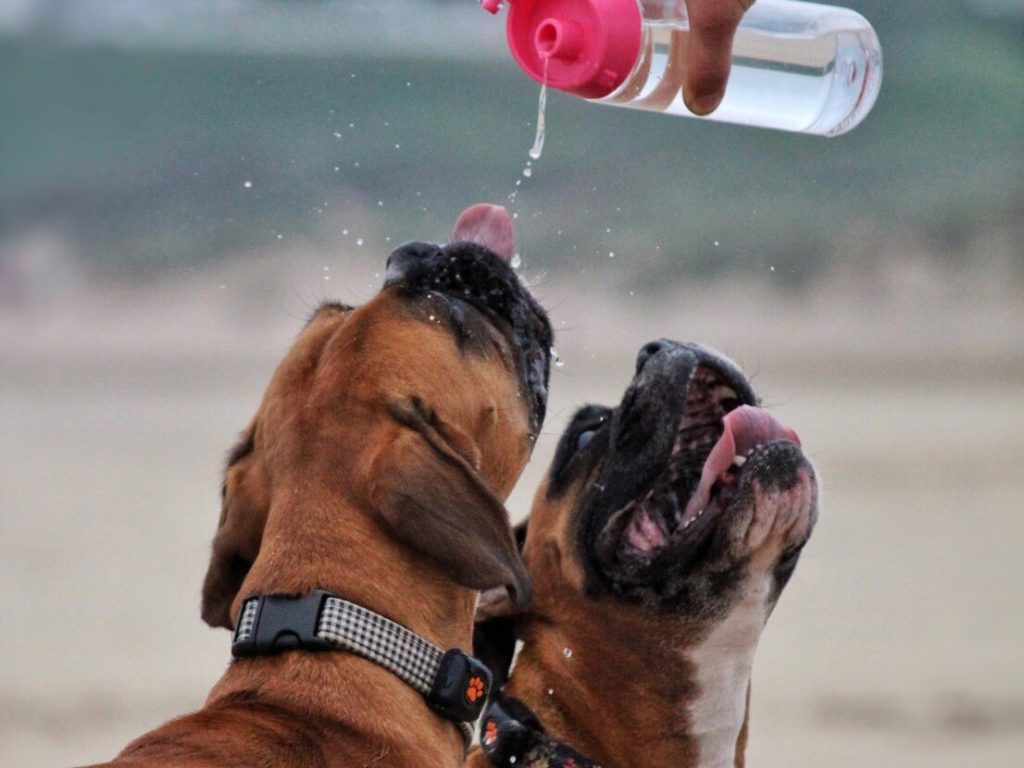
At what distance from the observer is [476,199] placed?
1480 cm

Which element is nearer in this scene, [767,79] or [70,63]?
[767,79]

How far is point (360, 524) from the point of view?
327 cm

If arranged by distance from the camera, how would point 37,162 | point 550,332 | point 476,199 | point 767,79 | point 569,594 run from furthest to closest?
point 37,162
point 476,199
point 767,79
point 569,594
point 550,332

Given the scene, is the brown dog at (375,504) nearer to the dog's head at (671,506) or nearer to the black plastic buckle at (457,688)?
the black plastic buckle at (457,688)

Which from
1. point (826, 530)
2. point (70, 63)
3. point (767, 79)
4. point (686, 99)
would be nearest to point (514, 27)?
point (686, 99)

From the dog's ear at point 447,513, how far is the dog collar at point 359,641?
0.57 feet

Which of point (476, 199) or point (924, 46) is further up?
point (924, 46)

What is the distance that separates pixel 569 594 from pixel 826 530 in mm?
6877

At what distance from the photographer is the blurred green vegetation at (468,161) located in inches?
637

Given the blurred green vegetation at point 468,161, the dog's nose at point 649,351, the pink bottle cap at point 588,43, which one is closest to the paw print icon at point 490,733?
the dog's nose at point 649,351

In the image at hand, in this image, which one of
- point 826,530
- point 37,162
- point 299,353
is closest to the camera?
point 299,353

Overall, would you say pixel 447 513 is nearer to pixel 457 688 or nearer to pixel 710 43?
pixel 457 688

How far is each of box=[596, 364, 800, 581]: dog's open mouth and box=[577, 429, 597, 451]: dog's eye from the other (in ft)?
0.77

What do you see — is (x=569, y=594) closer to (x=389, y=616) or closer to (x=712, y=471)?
(x=712, y=471)
